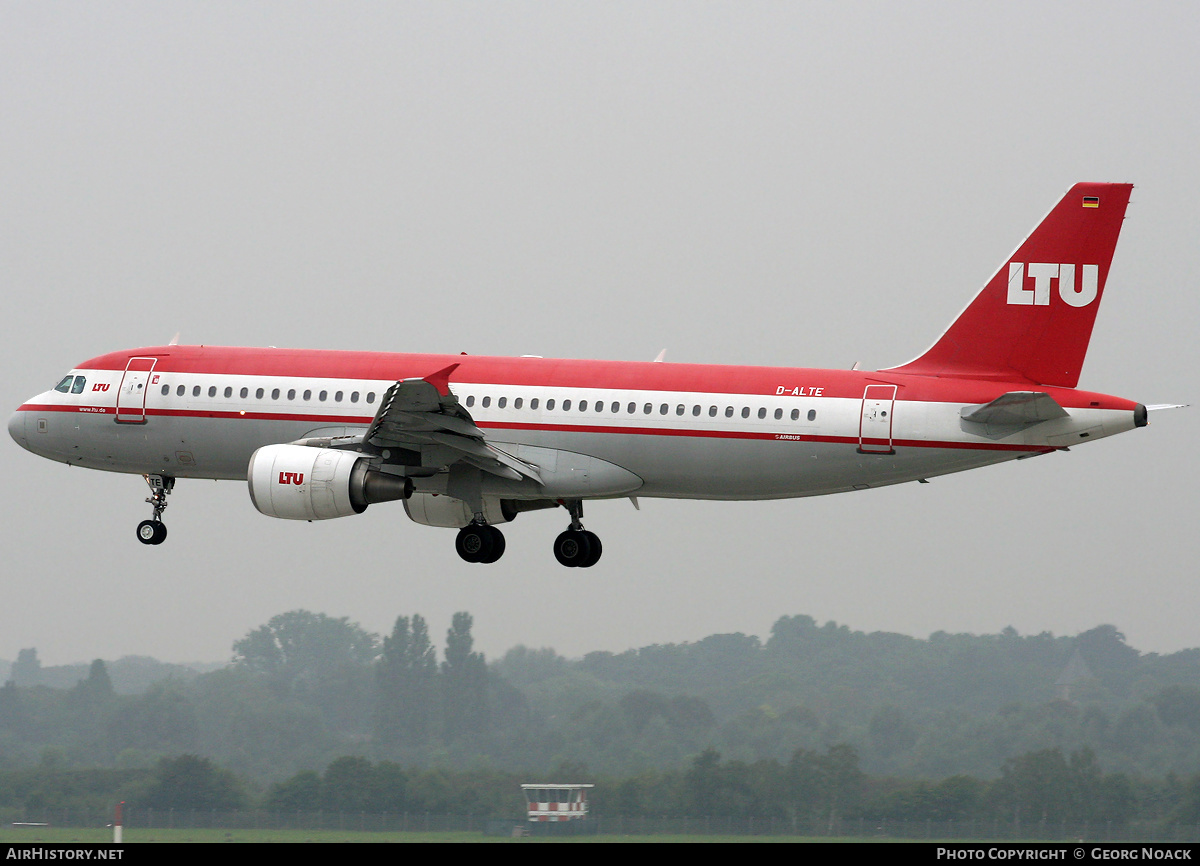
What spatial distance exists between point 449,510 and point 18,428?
12.4m

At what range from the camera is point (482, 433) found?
38969 millimetres

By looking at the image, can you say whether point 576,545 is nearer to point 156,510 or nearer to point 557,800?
point 156,510

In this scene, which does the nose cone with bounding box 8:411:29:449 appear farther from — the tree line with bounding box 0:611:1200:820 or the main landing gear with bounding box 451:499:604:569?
the tree line with bounding box 0:611:1200:820

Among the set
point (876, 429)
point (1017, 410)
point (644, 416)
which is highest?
point (644, 416)

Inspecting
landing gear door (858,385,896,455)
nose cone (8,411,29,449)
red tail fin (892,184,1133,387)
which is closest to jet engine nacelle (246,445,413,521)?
nose cone (8,411,29,449)

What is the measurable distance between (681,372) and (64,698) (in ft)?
134

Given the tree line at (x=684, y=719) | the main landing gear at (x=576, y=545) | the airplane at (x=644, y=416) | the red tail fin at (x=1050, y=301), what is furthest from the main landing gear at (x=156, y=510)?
the red tail fin at (x=1050, y=301)

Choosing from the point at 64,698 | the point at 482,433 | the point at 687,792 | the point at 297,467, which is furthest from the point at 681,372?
the point at 64,698

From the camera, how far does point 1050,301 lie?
38.3 metres

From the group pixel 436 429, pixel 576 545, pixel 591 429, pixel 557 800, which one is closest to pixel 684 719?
pixel 557 800

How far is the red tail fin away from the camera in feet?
125

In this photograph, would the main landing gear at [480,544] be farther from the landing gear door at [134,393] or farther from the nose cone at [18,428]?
the nose cone at [18,428]
